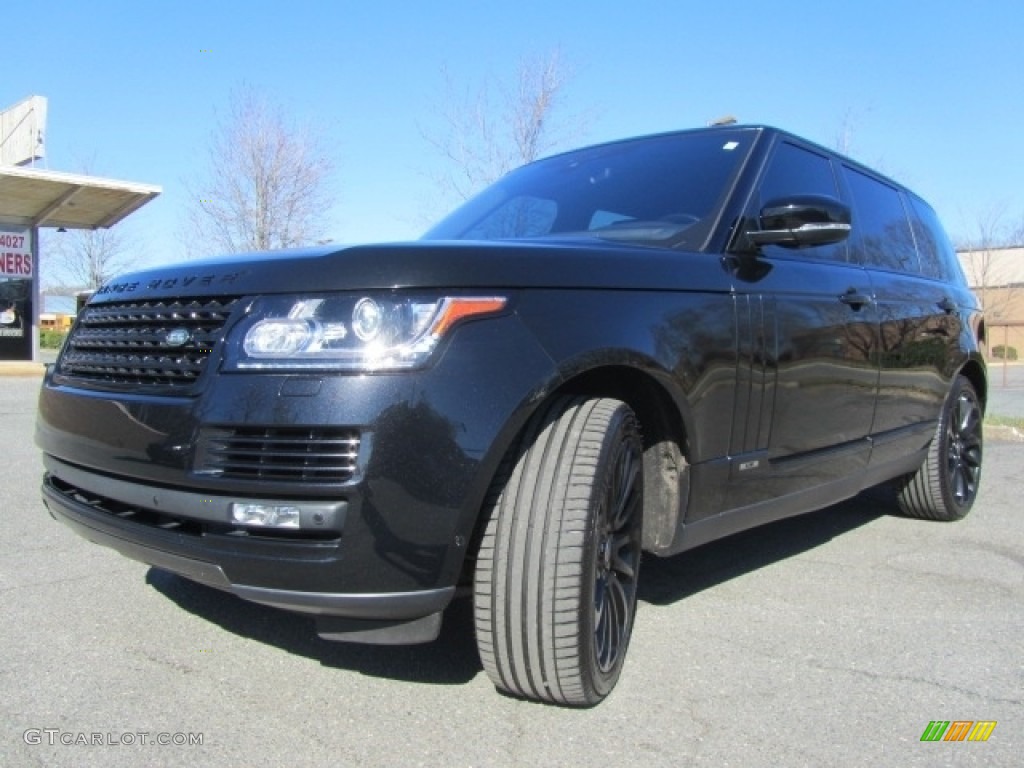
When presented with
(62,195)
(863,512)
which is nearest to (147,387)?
(863,512)

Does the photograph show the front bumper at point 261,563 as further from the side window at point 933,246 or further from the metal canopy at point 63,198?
the metal canopy at point 63,198

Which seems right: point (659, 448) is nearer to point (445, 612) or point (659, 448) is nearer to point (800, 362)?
point (800, 362)

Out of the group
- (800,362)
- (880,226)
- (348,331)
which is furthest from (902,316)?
(348,331)

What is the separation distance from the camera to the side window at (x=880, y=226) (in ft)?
13.7

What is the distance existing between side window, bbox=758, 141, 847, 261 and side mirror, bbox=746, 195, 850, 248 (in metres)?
0.21

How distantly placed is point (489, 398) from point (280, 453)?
0.51 meters

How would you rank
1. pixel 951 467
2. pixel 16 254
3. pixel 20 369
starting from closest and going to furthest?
1. pixel 951 467
2. pixel 20 369
3. pixel 16 254

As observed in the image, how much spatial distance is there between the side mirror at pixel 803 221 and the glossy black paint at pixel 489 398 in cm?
2

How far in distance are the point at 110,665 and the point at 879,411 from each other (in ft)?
10.7

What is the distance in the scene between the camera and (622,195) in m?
3.49

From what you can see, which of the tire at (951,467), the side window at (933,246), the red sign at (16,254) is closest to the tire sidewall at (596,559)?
the tire at (951,467)

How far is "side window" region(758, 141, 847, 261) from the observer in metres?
3.41

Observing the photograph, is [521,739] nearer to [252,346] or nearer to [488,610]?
[488,610]

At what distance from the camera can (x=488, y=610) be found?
2215 millimetres
